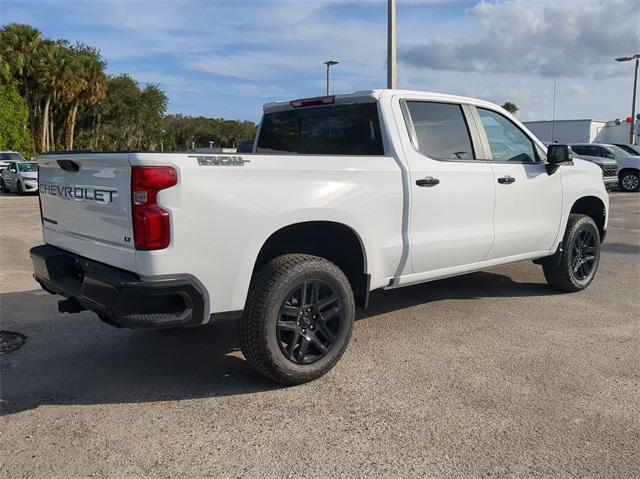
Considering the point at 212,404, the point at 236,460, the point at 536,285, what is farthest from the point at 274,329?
the point at 536,285

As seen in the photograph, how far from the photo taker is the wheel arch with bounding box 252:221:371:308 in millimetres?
3918

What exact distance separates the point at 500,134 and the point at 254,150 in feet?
7.43

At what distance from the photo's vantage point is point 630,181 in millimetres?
20609

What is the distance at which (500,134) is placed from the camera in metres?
5.19

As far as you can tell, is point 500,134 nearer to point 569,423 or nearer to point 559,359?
point 559,359

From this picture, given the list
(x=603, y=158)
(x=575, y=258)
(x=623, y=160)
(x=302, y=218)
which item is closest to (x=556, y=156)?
(x=575, y=258)

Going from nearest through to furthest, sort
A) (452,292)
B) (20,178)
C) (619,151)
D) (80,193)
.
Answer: (80,193) < (452,292) < (619,151) < (20,178)

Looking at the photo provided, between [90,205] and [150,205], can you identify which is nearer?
[150,205]

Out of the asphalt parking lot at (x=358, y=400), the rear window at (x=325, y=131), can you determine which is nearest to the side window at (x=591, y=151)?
the asphalt parking lot at (x=358, y=400)

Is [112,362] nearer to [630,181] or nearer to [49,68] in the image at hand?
[630,181]

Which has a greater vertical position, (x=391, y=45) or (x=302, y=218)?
(x=391, y=45)

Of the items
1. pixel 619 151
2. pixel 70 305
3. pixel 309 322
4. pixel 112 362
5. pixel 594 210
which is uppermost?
pixel 619 151

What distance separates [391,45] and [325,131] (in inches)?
339

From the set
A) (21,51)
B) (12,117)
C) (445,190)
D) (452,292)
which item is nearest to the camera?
(445,190)
